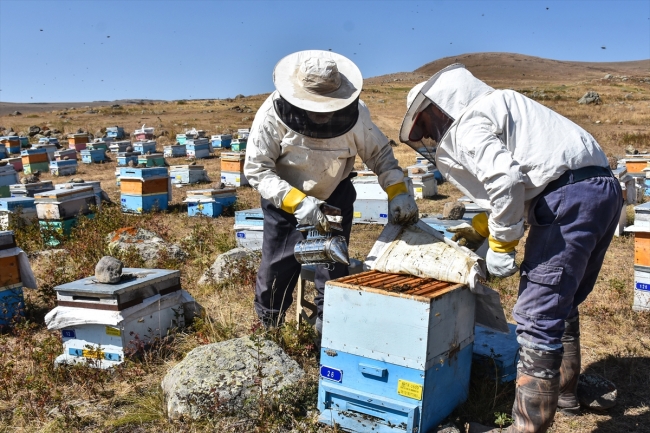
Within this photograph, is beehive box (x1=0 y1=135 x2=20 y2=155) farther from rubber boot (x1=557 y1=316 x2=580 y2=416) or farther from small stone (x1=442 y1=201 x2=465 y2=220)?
rubber boot (x1=557 y1=316 x2=580 y2=416)

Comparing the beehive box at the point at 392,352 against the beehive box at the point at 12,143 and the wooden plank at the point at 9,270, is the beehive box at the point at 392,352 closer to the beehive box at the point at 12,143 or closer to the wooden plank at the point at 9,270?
the wooden plank at the point at 9,270

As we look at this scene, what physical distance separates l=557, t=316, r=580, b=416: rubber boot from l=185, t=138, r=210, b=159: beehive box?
53.1 ft

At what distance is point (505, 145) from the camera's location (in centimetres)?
264

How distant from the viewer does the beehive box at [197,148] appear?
1811 centimetres

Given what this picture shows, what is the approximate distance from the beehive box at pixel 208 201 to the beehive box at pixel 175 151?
9.08 metres

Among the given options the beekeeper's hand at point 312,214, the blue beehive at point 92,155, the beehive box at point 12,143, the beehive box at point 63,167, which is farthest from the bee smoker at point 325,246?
the beehive box at point 12,143

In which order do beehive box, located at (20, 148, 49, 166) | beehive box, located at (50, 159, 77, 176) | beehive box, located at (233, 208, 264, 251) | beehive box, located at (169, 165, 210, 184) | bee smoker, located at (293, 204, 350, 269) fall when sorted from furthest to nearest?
1. beehive box, located at (20, 148, 49, 166)
2. beehive box, located at (50, 159, 77, 176)
3. beehive box, located at (169, 165, 210, 184)
4. beehive box, located at (233, 208, 264, 251)
5. bee smoker, located at (293, 204, 350, 269)

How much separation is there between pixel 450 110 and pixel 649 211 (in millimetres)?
2688

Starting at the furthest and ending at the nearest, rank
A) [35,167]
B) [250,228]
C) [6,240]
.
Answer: [35,167]
[250,228]
[6,240]

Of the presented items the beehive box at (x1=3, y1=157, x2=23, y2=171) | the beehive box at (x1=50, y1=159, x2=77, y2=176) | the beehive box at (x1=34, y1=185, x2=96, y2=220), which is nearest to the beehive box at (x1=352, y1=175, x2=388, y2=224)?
the beehive box at (x1=34, y1=185, x2=96, y2=220)

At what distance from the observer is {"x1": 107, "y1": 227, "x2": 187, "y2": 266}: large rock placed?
21.0 ft

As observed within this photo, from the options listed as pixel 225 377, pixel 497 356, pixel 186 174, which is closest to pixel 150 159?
pixel 186 174

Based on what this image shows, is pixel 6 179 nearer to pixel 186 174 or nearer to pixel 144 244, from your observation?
pixel 186 174

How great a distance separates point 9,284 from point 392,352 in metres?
3.42
